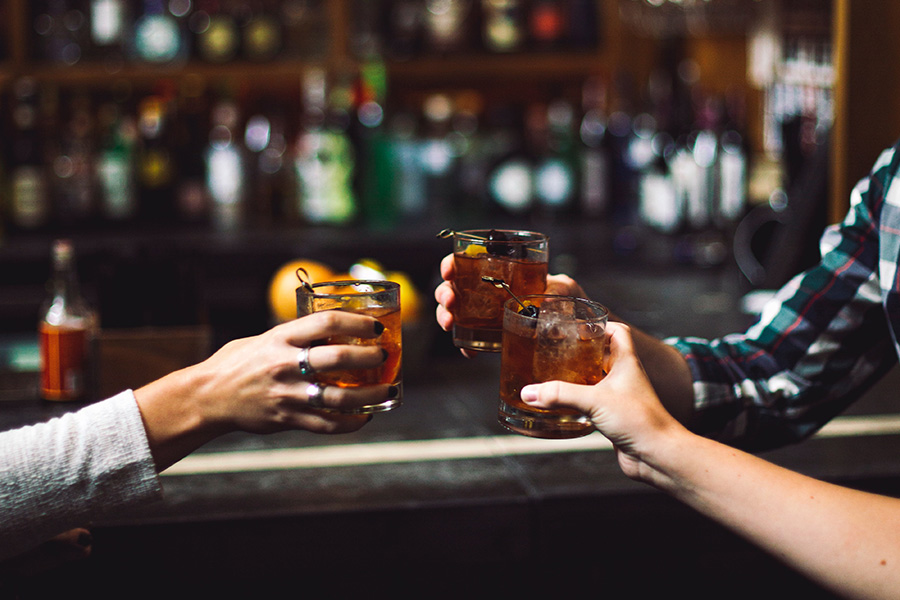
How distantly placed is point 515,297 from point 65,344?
2.33 ft

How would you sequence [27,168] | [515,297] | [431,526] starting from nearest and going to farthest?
[515,297] → [431,526] → [27,168]

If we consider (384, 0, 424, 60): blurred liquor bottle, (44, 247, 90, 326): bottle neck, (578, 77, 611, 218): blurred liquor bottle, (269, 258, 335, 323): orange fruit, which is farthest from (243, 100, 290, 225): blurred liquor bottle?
(44, 247, 90, 326): bottle neck

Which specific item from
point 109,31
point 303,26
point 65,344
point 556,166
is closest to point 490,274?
point 65,344

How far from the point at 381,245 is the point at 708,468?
1.95 m

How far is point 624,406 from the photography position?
662 mm

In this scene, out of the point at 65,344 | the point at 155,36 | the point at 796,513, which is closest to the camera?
the point at 796,513

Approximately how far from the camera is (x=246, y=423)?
72 cm

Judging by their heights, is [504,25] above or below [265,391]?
above

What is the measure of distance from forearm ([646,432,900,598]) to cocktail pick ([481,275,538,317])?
0.52 feet

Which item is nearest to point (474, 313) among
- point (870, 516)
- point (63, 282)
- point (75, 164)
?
point (870, 516)

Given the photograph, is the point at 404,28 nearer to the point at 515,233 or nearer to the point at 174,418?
the point at 515,233

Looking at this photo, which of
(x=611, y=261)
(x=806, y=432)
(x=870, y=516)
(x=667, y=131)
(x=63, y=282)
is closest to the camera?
(x=870, y=516)

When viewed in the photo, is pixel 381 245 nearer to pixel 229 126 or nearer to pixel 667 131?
pixel 229 126

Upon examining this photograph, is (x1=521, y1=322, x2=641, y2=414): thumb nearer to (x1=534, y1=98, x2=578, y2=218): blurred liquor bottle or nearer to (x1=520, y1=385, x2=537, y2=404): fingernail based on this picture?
(x1=520, y1=385, x2=537, y2=404): fingernail
